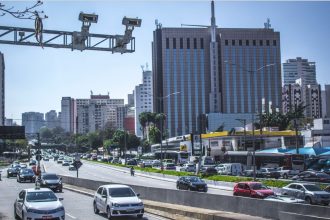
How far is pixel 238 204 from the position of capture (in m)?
23.1

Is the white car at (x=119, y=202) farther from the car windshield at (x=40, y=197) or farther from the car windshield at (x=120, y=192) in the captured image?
the car windshield at (x=40, y=197)

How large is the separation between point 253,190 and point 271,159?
42.6m

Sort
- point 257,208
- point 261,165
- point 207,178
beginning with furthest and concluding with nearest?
point 261,165, point 207,178, point 257,208

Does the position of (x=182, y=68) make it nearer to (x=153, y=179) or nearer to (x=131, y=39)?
(x=153, y=179)

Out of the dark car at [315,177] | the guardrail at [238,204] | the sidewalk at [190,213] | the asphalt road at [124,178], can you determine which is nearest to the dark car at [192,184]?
the asphalt road at [124,178]

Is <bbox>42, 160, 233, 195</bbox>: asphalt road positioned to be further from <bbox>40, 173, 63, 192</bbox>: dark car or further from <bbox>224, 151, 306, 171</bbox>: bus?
<bbox>40, 173, 63, 192</bbox>: dark car

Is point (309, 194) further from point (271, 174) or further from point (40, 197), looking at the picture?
point (271, 174)

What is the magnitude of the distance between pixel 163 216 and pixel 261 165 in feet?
178

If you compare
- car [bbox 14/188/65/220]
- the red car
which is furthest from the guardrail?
car [bbox 14/188/65/220]

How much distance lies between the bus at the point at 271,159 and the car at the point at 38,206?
45.6 m

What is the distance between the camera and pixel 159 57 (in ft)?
645

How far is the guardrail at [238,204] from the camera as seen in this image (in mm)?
19625

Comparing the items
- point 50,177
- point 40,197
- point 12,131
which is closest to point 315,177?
point 50,177

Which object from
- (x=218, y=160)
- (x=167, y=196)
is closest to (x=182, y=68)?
(x=218, y=160)
